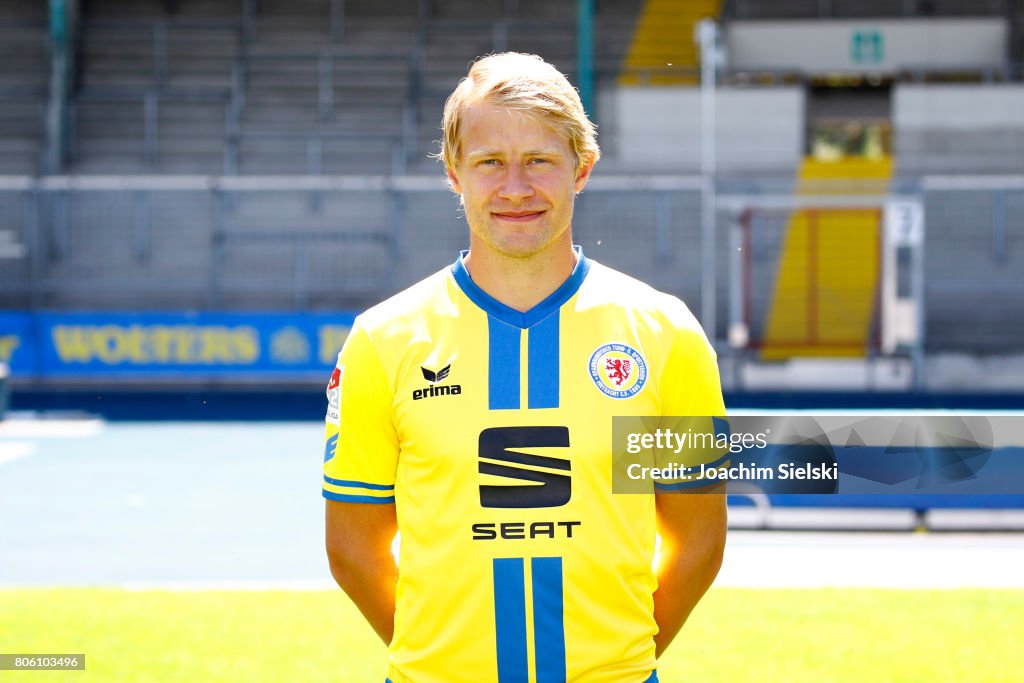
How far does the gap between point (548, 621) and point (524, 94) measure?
3.05ft

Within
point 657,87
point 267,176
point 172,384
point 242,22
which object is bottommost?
point 172,384

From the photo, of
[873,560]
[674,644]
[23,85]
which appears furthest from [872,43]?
[674,644]

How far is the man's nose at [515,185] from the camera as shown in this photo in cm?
228

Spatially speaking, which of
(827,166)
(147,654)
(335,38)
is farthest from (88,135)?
(147,654)

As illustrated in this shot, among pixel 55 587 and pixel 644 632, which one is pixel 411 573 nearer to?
pixel 644 632

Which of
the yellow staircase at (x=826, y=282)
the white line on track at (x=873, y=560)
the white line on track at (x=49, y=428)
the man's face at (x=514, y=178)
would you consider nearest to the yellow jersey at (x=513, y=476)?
the man's face at (x=514, y=178)

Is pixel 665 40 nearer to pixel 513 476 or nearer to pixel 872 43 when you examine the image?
pixel 872 43

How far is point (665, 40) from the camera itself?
987 inches

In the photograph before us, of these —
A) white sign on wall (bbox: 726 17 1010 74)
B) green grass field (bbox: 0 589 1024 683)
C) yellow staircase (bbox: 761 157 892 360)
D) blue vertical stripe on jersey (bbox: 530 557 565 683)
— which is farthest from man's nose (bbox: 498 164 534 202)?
white sign on wall (bbox: 726 17 1010 74)

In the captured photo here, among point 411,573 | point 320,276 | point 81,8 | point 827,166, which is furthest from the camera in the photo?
point 81,8

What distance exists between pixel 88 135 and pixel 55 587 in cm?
1823

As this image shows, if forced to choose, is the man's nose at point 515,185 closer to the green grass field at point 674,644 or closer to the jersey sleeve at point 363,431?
the jersey sleeve at point 363,431

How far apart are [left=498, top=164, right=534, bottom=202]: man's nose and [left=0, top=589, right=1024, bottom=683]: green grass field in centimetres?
351

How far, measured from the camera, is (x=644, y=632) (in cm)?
231
